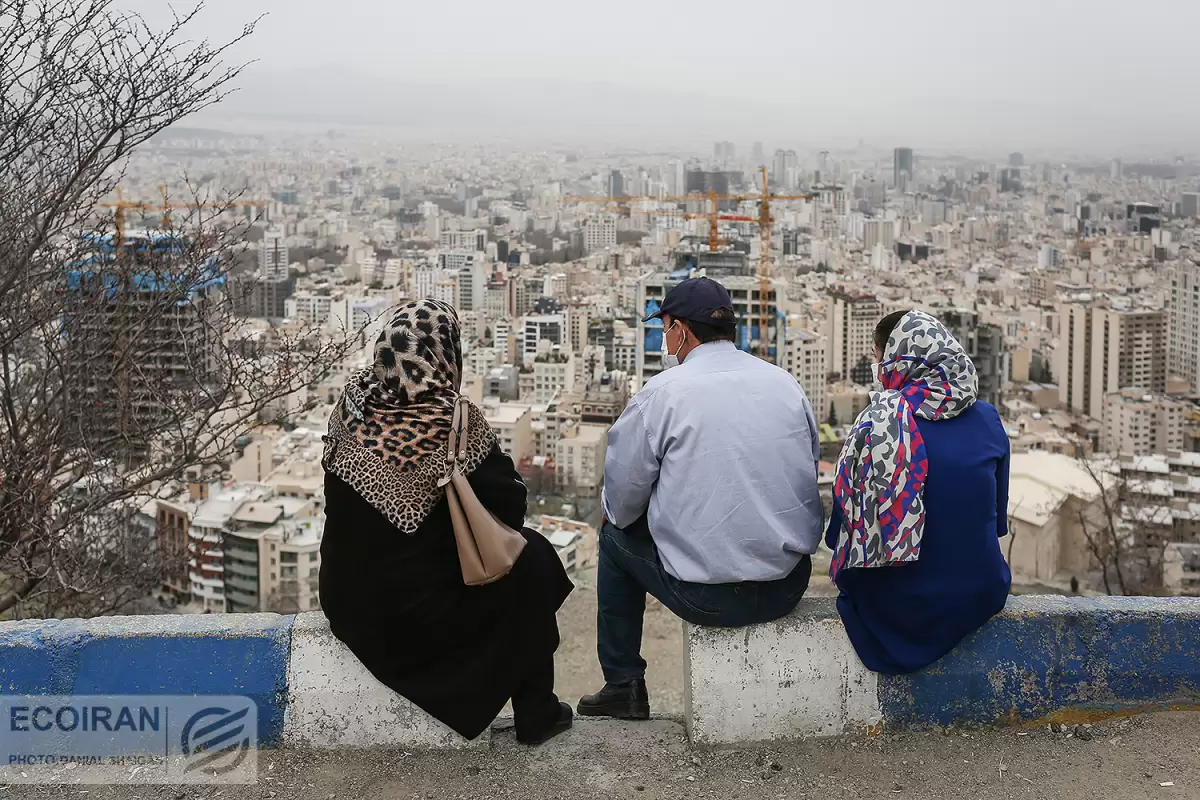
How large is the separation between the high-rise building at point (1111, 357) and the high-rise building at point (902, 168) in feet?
127

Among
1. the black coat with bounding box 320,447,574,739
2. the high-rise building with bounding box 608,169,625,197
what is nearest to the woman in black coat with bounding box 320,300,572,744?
the black coat with bounding box 320,447,574,739

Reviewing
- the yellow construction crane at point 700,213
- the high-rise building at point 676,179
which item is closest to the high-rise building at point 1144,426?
the yellow construction crane at point 700,213

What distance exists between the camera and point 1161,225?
49.7m

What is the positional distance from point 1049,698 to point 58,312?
3.23 meters

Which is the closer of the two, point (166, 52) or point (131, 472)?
point (166, 52)

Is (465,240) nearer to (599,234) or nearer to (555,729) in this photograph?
(599,234)

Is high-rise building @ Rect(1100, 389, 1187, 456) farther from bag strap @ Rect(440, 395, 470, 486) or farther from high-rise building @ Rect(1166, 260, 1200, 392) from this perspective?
bag strap @ Rect(440, 395, 470, 486)

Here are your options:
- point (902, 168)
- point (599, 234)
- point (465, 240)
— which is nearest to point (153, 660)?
point (465, 240)

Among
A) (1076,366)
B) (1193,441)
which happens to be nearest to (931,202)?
(1076,366)

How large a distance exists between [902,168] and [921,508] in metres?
74.9

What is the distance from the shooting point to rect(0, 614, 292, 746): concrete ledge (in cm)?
162

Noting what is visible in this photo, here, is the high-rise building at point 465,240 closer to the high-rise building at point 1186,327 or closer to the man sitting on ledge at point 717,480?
the high-rise building at point 1186,327

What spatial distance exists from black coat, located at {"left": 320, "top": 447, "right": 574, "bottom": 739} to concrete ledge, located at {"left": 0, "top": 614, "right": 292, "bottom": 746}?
5.2 inches

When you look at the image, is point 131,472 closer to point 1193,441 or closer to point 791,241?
point 1193,441
